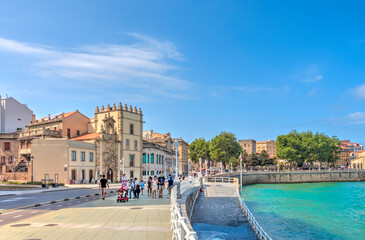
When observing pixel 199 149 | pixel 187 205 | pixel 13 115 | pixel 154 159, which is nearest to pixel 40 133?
pixel 13 115

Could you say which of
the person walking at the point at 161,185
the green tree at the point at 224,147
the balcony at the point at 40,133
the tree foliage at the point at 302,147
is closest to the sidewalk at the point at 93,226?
the person walking at the point at 161,185

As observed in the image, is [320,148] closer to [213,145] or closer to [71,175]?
[213,145]

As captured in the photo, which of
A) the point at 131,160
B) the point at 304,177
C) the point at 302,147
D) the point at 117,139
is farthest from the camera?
the point at 302,147

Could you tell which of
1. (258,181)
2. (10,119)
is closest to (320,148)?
(258,181)

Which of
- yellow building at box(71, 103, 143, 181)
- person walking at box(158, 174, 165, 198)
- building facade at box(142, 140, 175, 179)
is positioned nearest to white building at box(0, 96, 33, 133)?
yellow building at box(71, 103, 143, 181)

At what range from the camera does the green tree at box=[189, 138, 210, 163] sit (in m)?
114

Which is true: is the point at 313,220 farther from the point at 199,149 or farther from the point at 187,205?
the point at 199,149

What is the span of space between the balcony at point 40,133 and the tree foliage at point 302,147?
70644mm

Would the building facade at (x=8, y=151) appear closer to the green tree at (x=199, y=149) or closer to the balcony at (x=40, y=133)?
the balcony at (x=40, y=133)

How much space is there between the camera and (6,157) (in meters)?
58.2

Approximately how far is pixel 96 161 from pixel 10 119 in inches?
973

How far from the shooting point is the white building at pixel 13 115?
6431cm

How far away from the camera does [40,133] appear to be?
52531mm

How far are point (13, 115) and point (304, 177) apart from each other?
7608cm
